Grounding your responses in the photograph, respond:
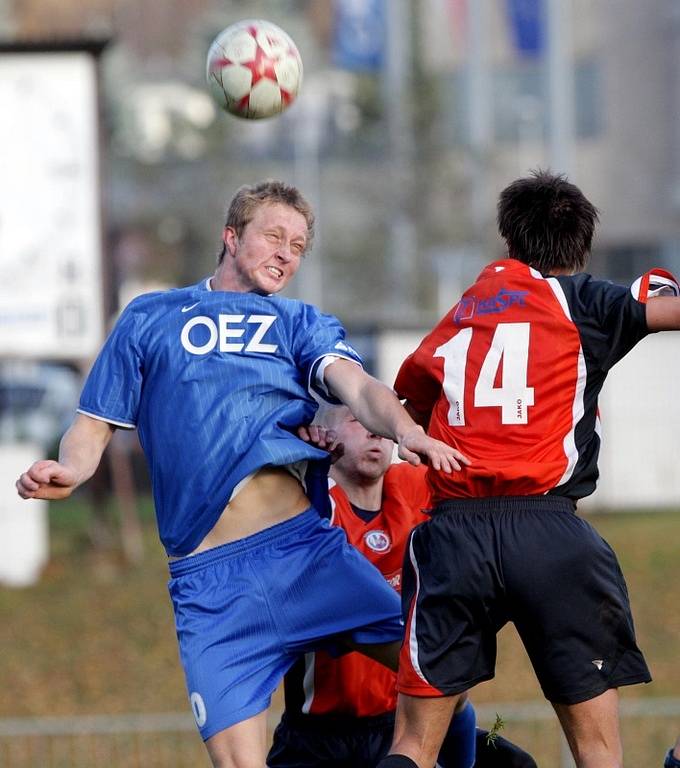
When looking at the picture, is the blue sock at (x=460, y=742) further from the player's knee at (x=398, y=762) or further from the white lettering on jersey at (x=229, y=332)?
the white lettering on jersey at (x=229, y=332)

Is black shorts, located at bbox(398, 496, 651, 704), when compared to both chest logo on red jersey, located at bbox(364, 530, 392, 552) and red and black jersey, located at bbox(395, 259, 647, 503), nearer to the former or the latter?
red and black jersey, located at bbox(395, 259, 647, 503)

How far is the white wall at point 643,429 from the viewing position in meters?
19.1

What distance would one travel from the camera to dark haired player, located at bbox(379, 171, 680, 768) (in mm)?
4867

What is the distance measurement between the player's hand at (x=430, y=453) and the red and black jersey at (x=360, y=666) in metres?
1.38

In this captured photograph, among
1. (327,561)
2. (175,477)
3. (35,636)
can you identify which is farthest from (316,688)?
(35,636)

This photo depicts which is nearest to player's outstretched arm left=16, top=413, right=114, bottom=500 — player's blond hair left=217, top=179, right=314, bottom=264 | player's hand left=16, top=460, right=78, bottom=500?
player's hand left=16, top=460, right=78, bottom=500

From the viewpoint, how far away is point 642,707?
11.0 m

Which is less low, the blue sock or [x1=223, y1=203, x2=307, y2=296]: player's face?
[x1=223, y1=203, x2=307, y2=296]: player's face

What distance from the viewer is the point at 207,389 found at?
215 inches

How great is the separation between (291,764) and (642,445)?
535 inches

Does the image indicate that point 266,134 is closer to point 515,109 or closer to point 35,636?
point 515,109

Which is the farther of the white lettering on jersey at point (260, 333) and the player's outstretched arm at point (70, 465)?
the white lettering on jersey at point (260, 333)

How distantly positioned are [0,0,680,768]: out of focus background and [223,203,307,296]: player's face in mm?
5700

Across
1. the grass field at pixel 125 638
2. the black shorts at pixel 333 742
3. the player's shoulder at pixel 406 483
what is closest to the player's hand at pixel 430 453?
the player's shoulder at pixel 406 483
